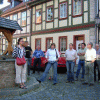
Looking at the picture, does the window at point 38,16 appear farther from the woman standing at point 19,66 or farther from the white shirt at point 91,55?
the woman standing at point 19,66

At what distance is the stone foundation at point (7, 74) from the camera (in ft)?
19.0

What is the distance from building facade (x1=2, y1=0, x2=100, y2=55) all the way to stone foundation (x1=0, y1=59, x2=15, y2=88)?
31.4 ft

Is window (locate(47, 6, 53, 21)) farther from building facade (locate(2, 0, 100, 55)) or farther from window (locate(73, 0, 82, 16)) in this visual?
window (locate(73, 0, 82, 16))

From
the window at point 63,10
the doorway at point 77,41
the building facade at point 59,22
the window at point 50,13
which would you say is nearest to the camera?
the building facade at point 59,22

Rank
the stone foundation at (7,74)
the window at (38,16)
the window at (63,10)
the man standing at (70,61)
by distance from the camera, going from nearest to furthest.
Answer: the stone foundation at (7,74), the man standing at (70,61), the window at (63,10), the window at (38,16)

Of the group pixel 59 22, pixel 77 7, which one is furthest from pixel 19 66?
pixel 59 22

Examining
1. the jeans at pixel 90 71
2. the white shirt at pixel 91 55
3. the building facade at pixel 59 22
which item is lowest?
the jeans at pixel 90 71

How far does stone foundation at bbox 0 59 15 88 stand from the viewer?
578 cm

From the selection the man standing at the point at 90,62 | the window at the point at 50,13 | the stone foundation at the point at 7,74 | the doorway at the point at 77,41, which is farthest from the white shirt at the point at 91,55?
the window at the point at 50,13

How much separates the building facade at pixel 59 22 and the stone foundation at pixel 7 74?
377 inches

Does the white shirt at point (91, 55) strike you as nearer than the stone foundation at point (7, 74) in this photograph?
No

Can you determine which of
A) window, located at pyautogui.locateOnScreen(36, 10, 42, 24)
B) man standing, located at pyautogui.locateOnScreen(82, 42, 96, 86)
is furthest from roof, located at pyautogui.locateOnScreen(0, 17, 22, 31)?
window, located at pyautogui.locateOnScreen(36, 10, 42, 24)

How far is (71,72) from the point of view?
752 centimetres

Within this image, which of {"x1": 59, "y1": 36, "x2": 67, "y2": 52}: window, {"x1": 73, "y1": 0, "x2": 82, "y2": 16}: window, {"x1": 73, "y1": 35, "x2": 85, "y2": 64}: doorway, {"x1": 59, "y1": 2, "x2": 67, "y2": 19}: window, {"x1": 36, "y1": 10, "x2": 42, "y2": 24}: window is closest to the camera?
{"x1": 73, "y1": 0, "x2": 82, "y2": 16}: window
